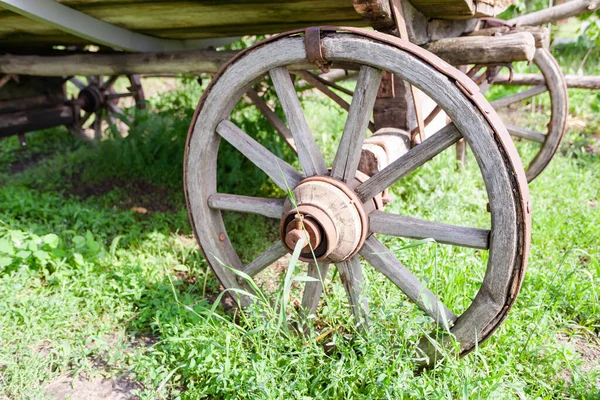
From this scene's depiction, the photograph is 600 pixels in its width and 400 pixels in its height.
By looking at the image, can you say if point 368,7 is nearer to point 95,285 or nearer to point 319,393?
point 319,393

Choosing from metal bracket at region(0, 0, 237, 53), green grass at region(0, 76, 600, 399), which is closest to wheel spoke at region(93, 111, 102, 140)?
green grass at region(0, 76, 600, 399)

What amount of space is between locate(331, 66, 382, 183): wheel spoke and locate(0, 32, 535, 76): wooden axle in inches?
14.0

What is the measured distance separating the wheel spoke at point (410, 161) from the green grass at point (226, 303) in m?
0.40

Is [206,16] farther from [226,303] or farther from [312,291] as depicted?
[312,291]

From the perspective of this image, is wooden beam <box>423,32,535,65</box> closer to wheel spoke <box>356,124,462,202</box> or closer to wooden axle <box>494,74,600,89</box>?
wheel spoke <box>356,124,462,202</box>

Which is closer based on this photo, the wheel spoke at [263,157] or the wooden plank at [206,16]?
the wheel spoke at [263,157]

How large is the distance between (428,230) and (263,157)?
77cm

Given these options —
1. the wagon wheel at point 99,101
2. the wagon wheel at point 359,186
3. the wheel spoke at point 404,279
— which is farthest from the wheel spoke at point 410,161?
the wagon wheel at point 99,101

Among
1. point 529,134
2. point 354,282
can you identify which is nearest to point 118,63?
point 354,282

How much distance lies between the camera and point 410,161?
2031 mm

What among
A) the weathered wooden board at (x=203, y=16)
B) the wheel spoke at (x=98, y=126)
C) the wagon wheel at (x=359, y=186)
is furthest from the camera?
the wheel spoke at (x=98, y=126)

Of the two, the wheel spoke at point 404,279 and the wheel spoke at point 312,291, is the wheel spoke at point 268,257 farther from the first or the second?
the wheel spoke at point 404,279

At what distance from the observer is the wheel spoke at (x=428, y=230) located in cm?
195

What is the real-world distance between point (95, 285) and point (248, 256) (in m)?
0.90
